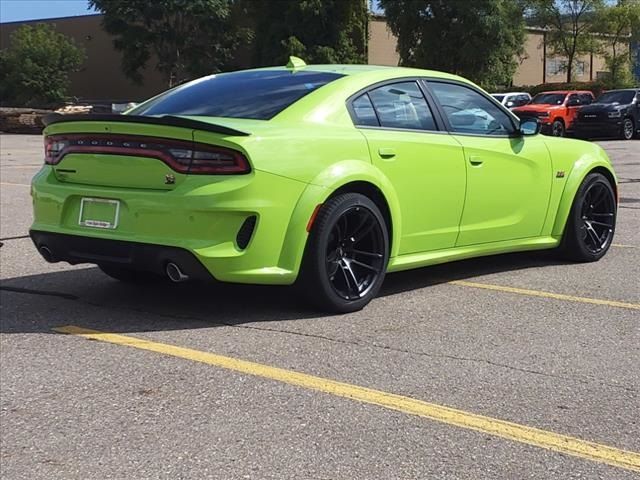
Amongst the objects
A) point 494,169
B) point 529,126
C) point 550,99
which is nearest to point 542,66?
point 550,99

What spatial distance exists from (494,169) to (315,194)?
1837 mm

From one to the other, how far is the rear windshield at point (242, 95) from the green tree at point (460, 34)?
114ft

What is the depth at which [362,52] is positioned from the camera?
4569cm

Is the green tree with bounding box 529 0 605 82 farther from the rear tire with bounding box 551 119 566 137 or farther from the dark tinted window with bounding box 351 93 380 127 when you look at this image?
the dark tinted window with bounding box 351 93 380 127

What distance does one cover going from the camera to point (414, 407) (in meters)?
3.91

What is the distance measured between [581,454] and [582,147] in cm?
432

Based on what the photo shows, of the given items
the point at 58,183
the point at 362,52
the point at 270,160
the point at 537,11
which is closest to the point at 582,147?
the point at 270,160

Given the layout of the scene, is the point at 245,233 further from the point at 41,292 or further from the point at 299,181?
the point at 41,292

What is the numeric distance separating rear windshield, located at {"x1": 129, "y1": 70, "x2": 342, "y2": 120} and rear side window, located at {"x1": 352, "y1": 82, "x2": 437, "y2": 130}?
29 cm

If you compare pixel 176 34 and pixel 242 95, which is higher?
pixel 176 34

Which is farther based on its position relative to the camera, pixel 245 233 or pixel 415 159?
pixel 415 159

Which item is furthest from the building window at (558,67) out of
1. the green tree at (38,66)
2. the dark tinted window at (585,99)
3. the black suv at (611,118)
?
the green tree at (38,66)

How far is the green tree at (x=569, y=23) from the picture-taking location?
154ft

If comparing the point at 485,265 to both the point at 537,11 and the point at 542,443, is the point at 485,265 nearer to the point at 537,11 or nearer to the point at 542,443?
the point at 542,443
